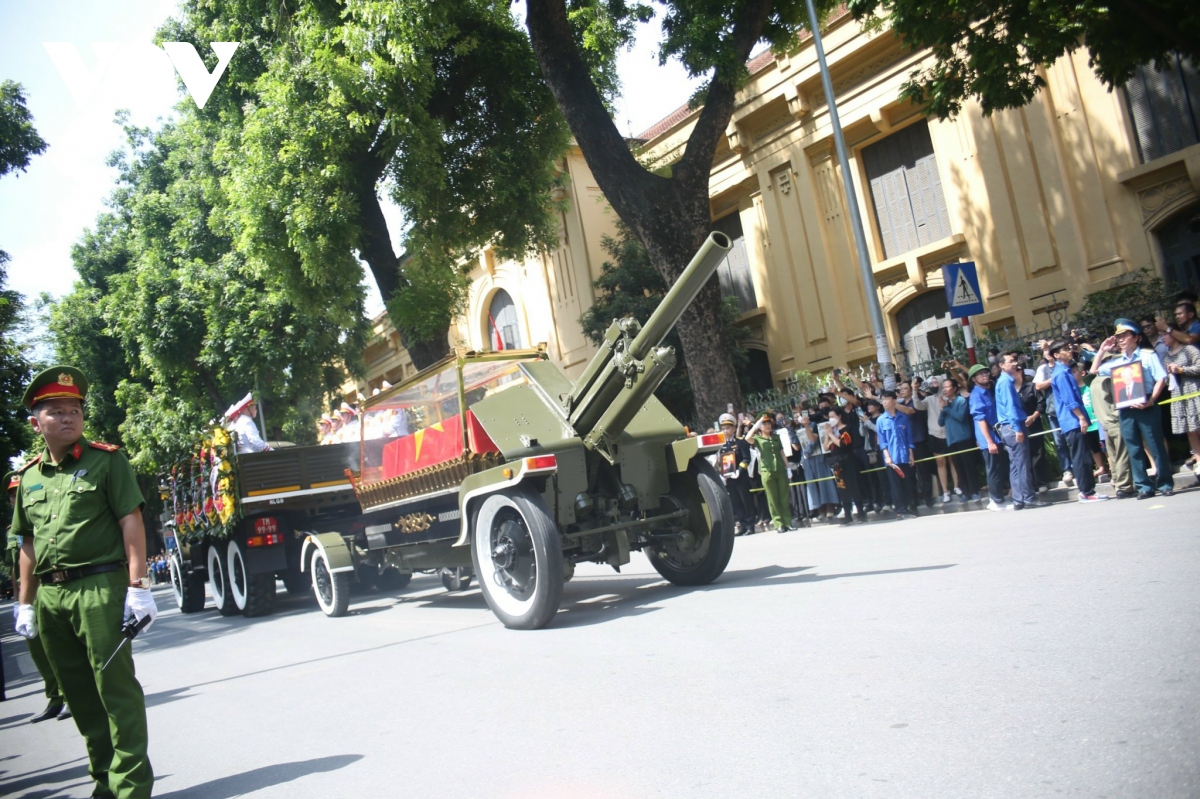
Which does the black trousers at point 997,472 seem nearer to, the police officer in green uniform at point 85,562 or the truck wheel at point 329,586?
the truck wheel at point 329,586

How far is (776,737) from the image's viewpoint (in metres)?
3.85

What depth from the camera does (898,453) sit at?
12352mm

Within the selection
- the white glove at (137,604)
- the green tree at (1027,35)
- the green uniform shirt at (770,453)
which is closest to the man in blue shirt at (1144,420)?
the green tree at (1027,35)

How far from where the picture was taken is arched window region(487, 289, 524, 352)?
102 ft

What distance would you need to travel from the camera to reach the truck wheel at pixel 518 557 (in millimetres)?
7227

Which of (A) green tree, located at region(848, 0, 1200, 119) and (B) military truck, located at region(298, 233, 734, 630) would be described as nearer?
(B) military truck, located at region(298, 233, 734, 630)

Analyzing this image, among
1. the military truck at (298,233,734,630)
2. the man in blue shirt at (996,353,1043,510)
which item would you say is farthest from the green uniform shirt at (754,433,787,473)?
the military truck at (298,233,734,630)

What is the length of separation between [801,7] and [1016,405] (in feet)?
28.2

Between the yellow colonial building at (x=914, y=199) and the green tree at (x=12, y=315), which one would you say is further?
the green tree at (x=12, y=315)

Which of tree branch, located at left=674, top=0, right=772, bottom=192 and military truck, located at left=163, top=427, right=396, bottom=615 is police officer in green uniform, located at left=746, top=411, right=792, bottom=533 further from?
military truck, located at left=163, top=427, right=396, bottom=615

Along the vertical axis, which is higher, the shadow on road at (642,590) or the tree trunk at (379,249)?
the tree trunk at (379,249)

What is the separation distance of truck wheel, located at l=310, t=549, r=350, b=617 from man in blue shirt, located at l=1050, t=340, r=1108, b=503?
8156 millimetres

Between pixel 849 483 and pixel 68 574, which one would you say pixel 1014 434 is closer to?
pixel 849 483

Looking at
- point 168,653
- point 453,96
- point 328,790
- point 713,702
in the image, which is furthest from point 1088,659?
point 453,96
